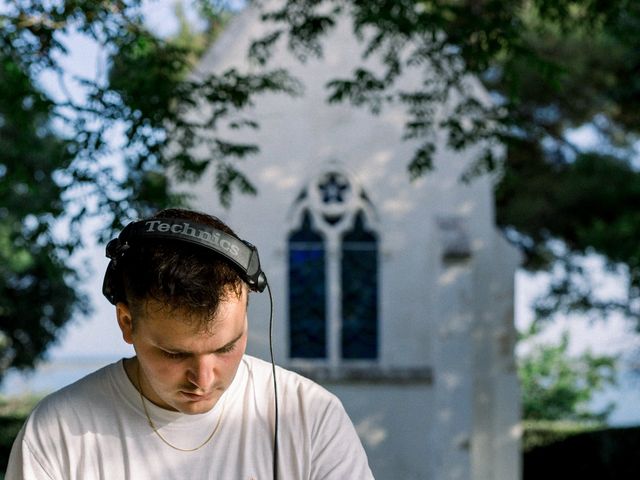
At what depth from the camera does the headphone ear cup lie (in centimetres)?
189

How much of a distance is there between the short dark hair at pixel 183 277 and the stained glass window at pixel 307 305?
→ 40.5ft

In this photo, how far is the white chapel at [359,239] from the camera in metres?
14.1

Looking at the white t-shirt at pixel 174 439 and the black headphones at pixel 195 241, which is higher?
the black headphones at pixel 195 241

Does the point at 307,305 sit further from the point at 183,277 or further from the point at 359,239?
the point at 183,277

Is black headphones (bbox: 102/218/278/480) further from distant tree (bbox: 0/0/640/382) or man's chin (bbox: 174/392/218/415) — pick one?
distant tree (bbox: 0/0/640/382)

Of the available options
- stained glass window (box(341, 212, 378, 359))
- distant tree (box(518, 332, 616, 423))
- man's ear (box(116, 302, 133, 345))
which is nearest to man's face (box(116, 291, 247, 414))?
man's ear (box(116, 302, 133, 345))

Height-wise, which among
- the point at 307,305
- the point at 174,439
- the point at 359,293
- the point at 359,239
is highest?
the point at 359,239

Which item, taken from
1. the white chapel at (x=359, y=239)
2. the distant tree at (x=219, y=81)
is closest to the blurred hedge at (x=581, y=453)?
the white chapel at (x=359, y=239)

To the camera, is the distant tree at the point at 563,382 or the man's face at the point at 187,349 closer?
the man's face at the point at 187,349

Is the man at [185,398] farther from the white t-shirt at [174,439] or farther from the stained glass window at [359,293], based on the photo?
the stained glass window at [359,293]

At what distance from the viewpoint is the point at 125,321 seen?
1.89 m

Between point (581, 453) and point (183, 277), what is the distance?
16027mm

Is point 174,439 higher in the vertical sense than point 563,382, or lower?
higher

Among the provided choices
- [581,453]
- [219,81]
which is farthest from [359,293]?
[219,81]
